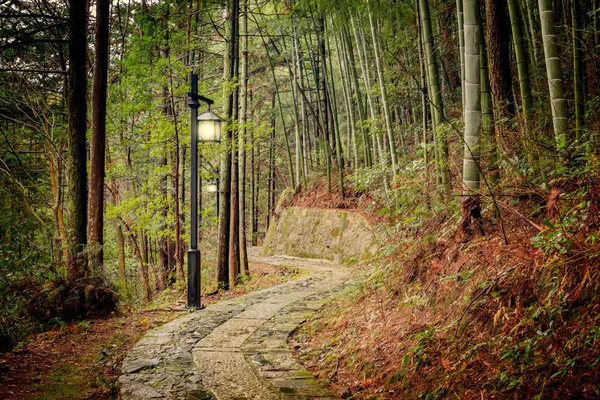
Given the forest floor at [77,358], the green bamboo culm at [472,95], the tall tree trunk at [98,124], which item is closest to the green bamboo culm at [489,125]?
the green bamboo culm at [472,95]

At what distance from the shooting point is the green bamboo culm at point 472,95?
361 cm

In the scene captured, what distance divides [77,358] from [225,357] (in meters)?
1.46

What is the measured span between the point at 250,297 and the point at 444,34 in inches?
231

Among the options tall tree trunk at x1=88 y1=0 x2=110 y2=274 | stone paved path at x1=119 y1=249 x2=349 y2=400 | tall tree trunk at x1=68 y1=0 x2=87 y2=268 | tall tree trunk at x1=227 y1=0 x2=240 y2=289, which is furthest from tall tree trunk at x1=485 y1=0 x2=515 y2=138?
tall tree trunk at x1=68 y1=0 x2=87 y2=268

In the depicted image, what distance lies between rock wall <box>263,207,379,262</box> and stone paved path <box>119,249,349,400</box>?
496cm

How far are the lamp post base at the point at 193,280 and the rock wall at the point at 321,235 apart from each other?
5.16 metres

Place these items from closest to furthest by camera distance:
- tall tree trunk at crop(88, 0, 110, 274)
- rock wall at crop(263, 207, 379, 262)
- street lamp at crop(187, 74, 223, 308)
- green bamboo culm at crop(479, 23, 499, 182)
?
green bamboo culm at crop(479, 23, 499, 182) < street lamp at crop(187, 74, 223, 308) < tall tree trunk at crop(88, 0, 110, 274) < rock wall at crop(263, 207, 379, 262)

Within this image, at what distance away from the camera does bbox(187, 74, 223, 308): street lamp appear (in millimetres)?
5910

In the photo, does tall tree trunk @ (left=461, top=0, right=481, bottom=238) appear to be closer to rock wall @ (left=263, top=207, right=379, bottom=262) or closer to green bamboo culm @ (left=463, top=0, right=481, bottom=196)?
green bamboo culm @ (left=463, top=0, right=481, bottom=196)

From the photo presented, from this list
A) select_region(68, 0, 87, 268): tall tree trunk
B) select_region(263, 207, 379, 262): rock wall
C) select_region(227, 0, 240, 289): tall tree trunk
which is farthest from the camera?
select_region(263, 207, 379, 262): rock wall

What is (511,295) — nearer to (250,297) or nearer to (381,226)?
(381,226)

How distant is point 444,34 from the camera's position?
7.52 metres

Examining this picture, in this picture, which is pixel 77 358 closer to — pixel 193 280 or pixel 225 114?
pixel 193 280

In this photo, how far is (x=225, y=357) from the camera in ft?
12.6
